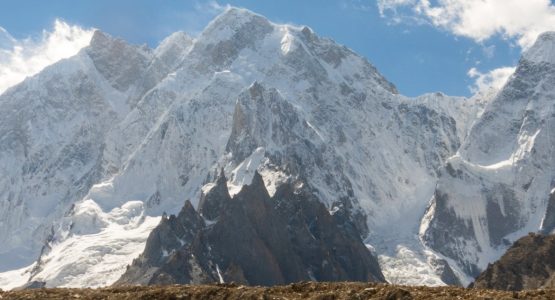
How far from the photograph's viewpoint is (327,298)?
69.4 meters

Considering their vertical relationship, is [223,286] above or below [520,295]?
above

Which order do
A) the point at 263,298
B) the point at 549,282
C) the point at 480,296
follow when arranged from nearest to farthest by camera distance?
the point at 480,296 → the point at 263,298 → the point at 549,282

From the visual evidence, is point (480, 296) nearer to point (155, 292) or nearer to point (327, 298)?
point (327, 298)

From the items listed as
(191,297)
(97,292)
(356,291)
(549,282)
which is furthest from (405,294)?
(549,282)

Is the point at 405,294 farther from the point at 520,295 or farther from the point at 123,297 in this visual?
the point at 123,297

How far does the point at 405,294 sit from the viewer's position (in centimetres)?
6800

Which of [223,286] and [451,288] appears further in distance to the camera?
[223,286]

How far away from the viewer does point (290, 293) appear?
237 ft

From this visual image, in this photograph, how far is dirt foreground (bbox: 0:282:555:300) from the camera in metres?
67.6

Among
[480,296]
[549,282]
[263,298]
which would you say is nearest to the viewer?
[480,296]

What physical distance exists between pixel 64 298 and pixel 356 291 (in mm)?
17818

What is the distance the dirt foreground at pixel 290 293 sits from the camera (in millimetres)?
67613

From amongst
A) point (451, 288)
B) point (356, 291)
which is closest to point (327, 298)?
point (356, 291)

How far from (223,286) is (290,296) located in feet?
22.8
